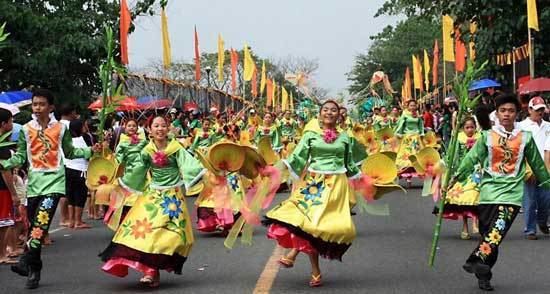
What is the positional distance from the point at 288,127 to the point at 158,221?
44.8 ft

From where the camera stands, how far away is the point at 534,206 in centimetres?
1025

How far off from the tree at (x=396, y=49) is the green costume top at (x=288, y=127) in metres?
40.6

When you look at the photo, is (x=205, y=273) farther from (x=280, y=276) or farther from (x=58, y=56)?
(x=58, y=56)

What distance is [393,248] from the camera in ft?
31.0

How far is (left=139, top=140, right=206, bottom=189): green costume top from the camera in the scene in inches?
298

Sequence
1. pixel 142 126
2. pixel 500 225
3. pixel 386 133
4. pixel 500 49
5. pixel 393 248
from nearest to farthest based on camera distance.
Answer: pixel 500 225 < pixel 393 248 < pixel 142 126 < pixel 386 133 < pixel 500 49

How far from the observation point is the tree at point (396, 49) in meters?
63.5

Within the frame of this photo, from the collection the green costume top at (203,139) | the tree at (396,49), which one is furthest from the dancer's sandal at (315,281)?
the tree at (396,49)

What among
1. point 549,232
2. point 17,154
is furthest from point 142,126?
point 549,232

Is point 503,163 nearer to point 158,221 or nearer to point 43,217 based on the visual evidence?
point 158,221

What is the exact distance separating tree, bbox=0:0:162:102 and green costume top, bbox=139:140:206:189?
10.9 m

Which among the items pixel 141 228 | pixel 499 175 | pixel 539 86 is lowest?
pixel 141 228

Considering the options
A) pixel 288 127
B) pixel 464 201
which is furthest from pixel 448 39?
pixel 464 201

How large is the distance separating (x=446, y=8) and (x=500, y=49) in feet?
5.67
